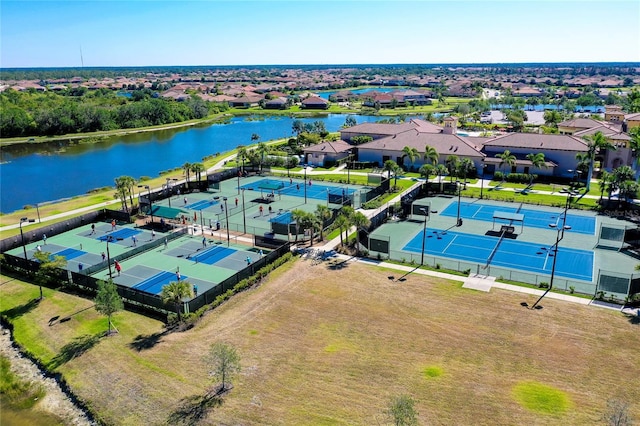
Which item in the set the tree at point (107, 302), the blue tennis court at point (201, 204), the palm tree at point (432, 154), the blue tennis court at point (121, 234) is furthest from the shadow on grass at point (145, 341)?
the palm tree at point (432, 154)

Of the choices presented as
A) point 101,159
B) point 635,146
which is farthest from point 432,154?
point 101,159

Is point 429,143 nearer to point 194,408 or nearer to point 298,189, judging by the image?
point 298,189

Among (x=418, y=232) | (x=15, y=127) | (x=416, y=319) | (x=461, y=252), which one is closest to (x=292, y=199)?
(x=418, y=232)

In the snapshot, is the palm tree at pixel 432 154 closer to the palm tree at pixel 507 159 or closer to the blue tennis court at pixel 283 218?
the palm tree at pixel 507 159

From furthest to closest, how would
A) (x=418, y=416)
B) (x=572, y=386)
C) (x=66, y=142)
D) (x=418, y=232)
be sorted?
(x=66, y=142)
(x=418, y=232)
(x=572, y=386)
(x=418, y=416)

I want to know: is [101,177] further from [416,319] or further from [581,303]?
[581,303]

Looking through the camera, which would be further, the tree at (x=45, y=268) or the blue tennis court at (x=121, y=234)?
the blue tennis court at (x=121, y=234)
